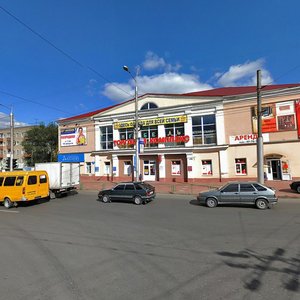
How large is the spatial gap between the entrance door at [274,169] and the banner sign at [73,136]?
2502 centimetres

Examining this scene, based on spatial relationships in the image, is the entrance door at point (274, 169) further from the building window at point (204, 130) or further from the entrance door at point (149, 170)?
the entrance door at point (149, 170)

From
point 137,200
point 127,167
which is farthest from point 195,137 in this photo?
point 137,200

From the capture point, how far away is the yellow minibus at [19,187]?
1588cm

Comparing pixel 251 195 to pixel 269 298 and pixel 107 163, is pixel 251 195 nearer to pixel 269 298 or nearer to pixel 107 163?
pixel 269 298

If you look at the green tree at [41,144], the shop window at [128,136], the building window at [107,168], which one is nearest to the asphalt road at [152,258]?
the shop window at [128,136]

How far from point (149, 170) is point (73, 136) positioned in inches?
551

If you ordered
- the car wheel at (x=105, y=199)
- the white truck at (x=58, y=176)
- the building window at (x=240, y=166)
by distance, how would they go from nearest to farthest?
the car wheel at (x=105, y=199) → the white truck at (x=58, y=176) → the building window at (x=240, y=166)

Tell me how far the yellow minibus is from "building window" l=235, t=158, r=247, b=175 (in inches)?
797

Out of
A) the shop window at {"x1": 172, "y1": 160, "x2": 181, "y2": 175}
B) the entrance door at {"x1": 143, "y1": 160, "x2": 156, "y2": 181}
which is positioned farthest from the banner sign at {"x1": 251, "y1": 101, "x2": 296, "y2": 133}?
the entrance door at {"x1": 143, "y1": 160, "x2": 156, "y2": 181}

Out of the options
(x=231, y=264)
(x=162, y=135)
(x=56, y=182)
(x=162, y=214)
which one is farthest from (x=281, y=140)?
(x=231, y=264)

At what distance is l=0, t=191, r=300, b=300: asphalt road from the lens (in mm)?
4570

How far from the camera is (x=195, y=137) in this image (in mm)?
30672

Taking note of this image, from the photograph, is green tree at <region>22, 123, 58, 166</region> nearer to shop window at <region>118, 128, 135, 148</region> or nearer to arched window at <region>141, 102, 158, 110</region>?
shop window at <region>118, 128, 135, 148</region>

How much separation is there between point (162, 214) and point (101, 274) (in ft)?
24.2
